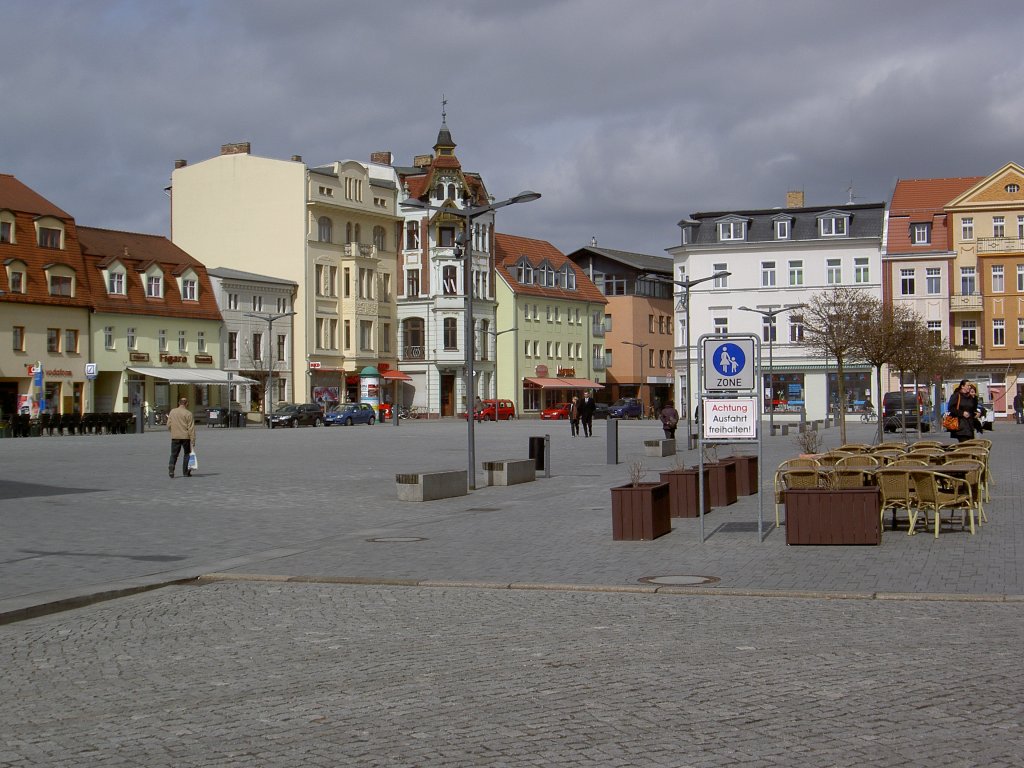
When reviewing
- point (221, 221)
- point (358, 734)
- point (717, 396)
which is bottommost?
point (358, 734)

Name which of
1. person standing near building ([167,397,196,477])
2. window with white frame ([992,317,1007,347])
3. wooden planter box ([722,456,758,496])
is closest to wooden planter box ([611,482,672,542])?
wooden planter box ([722,456,758,496])

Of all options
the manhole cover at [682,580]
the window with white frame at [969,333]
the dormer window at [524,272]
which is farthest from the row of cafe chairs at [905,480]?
the dormer window at [524,272]

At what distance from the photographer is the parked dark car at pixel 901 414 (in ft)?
164

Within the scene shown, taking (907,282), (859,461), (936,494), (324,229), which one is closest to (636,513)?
(936,494)

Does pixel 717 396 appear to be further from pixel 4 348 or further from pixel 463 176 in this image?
pixel 463 176

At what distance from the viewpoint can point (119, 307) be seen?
7181cm

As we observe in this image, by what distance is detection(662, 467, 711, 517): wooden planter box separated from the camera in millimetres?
18078

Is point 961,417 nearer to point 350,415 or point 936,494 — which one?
point 936,494

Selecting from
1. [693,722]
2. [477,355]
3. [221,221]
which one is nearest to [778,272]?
[477,355]

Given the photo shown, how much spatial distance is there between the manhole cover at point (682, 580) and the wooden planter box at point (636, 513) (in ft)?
10.1

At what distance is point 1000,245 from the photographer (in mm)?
79750

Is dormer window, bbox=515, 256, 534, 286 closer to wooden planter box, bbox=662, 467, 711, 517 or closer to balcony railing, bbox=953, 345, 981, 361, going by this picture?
balcony railing, bbox=953, 345, 981, 361

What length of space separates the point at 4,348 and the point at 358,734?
209 feet

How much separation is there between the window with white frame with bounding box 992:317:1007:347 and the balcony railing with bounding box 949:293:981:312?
1.31 metres
